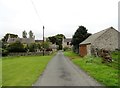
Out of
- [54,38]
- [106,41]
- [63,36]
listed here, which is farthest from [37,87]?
[63,36]

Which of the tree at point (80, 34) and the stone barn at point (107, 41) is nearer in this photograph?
the stone barn at point (107, 41)

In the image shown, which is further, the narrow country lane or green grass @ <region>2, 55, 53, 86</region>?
green grass @ <region>2, 55, 53, 86</region>

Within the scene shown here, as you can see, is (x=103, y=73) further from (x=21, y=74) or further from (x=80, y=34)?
(x=80, y=34)

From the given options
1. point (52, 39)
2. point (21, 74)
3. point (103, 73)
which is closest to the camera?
point (103, 73)

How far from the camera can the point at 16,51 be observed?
71.4m

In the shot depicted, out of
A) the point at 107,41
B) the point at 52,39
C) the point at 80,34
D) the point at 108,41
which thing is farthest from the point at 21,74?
the point at 52,39

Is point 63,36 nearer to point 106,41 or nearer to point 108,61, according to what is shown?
point 106,41

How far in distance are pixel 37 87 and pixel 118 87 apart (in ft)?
15.2

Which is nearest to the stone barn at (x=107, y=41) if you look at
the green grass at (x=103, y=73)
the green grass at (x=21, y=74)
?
the green grass at (x=103, y=73)

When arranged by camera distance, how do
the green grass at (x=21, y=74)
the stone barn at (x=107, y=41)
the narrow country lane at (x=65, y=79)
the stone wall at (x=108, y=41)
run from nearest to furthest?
the narrow country lane at (x=65, y=79) < the green grass at (x=21, y=74) < the stone barn at (x=107, y=41) < the stone wall at (x=108, y=41)

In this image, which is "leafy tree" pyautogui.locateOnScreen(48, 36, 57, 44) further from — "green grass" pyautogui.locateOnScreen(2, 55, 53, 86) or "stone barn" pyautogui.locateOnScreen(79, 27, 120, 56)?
"green grass" pyautogui.locateOnScreen(2, 55, 53, 86)

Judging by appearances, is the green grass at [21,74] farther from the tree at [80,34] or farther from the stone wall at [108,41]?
the tree at [80,34]

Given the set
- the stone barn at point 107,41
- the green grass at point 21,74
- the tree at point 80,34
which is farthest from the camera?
the tree at point 80,34

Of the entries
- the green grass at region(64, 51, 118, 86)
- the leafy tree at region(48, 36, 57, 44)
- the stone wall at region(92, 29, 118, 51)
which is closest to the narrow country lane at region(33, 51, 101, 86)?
the green grass at region(64, 51, 118, 86)
